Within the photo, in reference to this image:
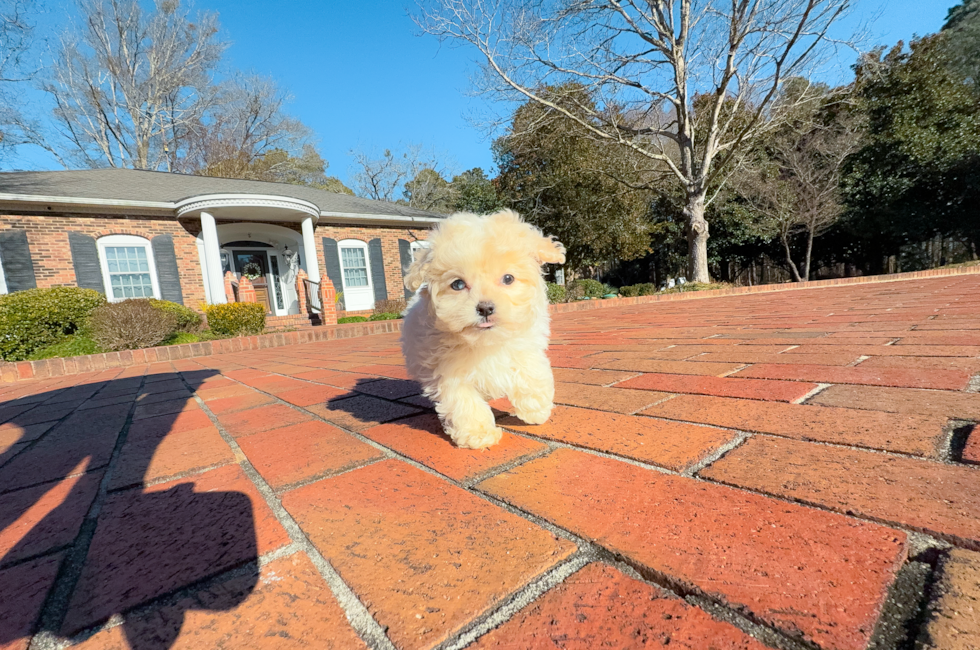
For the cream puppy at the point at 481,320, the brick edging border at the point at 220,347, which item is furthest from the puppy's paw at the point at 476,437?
the brick edging border at the point at 220,347

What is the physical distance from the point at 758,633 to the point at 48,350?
463 inches

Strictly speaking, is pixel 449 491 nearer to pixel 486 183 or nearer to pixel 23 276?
pixel 23 276

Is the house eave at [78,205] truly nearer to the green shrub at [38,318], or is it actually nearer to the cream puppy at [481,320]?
the green shrub at [38,318]

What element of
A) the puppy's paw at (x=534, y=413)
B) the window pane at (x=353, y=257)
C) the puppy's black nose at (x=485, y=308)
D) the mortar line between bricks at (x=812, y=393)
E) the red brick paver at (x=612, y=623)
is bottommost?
the red brick paver at (x=612, y=623)

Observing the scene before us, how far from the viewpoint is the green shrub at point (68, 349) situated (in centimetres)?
807

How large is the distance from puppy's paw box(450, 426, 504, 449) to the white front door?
1556cm

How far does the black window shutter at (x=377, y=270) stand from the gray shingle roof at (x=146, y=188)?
1.29 meters

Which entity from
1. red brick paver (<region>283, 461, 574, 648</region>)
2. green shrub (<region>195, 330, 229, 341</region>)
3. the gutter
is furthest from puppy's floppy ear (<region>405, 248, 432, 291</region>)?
green shrub (<region>195, 330, 229, 341</region>)

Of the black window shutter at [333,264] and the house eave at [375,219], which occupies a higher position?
the house eave at [375,219]

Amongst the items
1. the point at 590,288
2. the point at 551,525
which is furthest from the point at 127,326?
the point at 590,288

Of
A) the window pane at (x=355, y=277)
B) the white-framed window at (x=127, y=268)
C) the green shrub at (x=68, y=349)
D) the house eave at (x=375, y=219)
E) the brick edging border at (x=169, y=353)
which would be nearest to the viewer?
the brick edging border at (x=169, y=353)

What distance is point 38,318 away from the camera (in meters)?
8.23

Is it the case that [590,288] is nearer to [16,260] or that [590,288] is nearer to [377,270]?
[377,270]

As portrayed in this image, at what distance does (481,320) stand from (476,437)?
0.47 m
